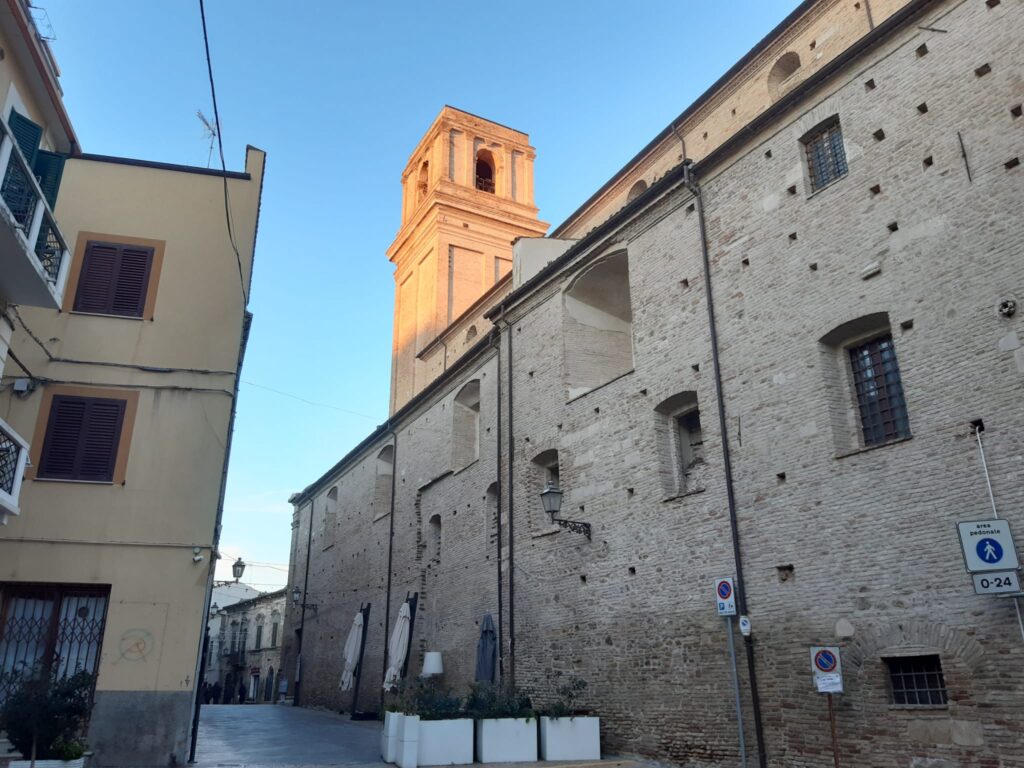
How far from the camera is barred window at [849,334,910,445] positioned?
10.2 metres

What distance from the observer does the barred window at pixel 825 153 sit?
1162 cm

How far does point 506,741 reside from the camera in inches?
469

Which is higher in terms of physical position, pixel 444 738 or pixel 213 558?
pixel 213 558

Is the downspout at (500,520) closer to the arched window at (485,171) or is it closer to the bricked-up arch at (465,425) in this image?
the bricked-up arch at (465,425)

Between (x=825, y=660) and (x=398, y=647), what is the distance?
1263cm

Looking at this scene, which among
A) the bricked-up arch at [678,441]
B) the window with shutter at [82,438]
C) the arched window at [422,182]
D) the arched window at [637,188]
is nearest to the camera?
the window with shutter at [82,438]

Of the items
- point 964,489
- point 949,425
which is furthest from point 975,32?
point 964,489

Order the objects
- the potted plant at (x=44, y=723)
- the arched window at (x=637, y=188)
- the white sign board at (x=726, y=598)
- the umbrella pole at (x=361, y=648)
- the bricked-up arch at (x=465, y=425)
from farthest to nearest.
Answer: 1. the umbrella pole at (x=361, y=648)
2. the bricked-up arch at (x=465, y=425)
3. the arched window at (x=637, y=188)
4. the white sign board at (x=726, y=598)
5. the potted plant at (x=44, y=723)

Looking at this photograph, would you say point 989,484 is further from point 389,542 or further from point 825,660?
point 389,542

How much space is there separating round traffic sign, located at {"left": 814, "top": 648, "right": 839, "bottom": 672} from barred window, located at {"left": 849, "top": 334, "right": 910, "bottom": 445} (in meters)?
2.60

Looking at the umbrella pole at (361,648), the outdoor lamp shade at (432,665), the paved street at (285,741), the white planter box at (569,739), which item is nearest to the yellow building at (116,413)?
the paved street at (285,741)

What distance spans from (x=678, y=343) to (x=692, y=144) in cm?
728

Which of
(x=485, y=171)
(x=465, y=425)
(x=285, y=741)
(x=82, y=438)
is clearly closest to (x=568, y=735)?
(x=285, y=741)

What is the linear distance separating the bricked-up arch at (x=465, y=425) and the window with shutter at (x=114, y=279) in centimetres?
918
